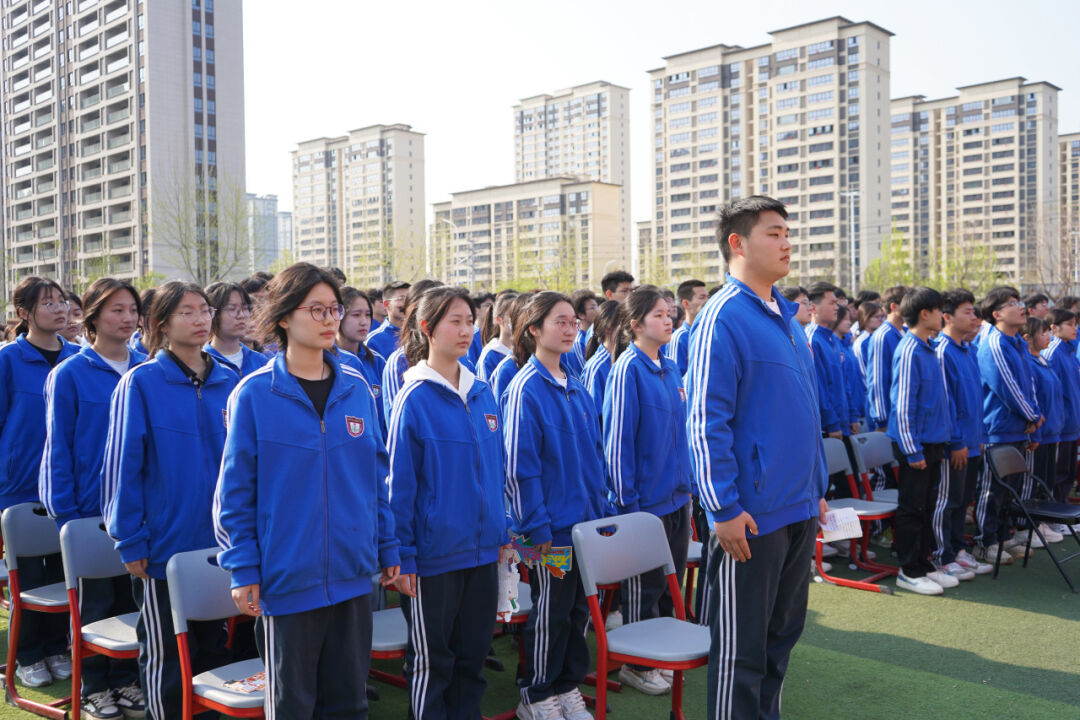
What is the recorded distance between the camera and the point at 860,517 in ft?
19.1

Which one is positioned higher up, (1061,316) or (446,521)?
(1061,316)

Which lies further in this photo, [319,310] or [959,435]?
[959,435]

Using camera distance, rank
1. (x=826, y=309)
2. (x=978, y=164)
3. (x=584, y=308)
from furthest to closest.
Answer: (x=978, y=164)
(x=826, y=309)
(x=584, y=308)

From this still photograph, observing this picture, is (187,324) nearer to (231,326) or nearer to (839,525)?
(231,326)

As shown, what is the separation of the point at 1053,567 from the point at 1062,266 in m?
38.0

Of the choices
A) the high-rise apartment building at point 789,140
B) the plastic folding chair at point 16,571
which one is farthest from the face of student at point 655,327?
the high-rise apartment building at point 789,140

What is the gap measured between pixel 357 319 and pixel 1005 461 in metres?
4.63

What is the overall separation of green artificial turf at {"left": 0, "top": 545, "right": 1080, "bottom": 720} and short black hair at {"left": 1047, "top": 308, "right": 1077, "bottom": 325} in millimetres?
3001

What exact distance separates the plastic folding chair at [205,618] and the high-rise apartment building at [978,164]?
95.8 meters

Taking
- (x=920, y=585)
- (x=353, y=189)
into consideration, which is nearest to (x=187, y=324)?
(x=920, y=585)

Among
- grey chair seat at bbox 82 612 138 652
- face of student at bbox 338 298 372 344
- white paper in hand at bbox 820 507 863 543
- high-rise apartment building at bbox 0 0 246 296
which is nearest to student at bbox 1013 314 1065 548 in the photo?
white paper in hand at bbox 820 507 863 543

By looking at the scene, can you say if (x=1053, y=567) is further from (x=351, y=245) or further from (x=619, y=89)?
(x=619, y=89)

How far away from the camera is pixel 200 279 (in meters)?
42.7

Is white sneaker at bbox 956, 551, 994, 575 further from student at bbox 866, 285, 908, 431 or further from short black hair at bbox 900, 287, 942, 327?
short black hair at bbox 900, 287, 942, 327
